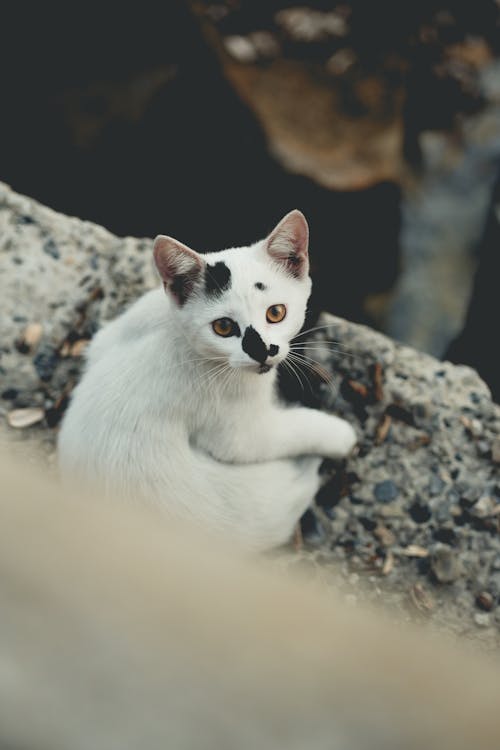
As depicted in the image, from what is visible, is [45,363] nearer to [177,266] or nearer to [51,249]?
[51,249]

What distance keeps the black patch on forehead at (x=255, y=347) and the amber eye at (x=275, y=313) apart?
0.07m

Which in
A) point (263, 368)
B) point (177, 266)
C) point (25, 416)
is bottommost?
point (25, 416)

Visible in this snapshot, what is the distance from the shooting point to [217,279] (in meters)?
1.49

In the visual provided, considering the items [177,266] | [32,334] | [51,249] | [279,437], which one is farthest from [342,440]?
[51,249]

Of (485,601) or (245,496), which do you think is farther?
(485,601)

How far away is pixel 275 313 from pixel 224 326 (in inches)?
4.6

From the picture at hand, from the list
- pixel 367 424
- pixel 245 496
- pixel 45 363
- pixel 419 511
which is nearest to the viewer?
pixel 245 496

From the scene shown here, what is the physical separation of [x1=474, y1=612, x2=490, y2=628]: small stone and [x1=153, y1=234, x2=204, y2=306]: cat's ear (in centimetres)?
114

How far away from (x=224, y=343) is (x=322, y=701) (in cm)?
111

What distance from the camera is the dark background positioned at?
3.10m

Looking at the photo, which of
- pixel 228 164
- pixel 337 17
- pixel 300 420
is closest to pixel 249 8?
pixel 337 17

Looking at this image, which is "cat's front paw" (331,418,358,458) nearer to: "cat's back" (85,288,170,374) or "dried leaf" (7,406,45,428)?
"cat's back" (85,288,170,374)

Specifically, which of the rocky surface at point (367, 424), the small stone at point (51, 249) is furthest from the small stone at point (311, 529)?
the small stone at point (51, 249)

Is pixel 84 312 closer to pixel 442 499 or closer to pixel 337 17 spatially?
pixel 442 499
